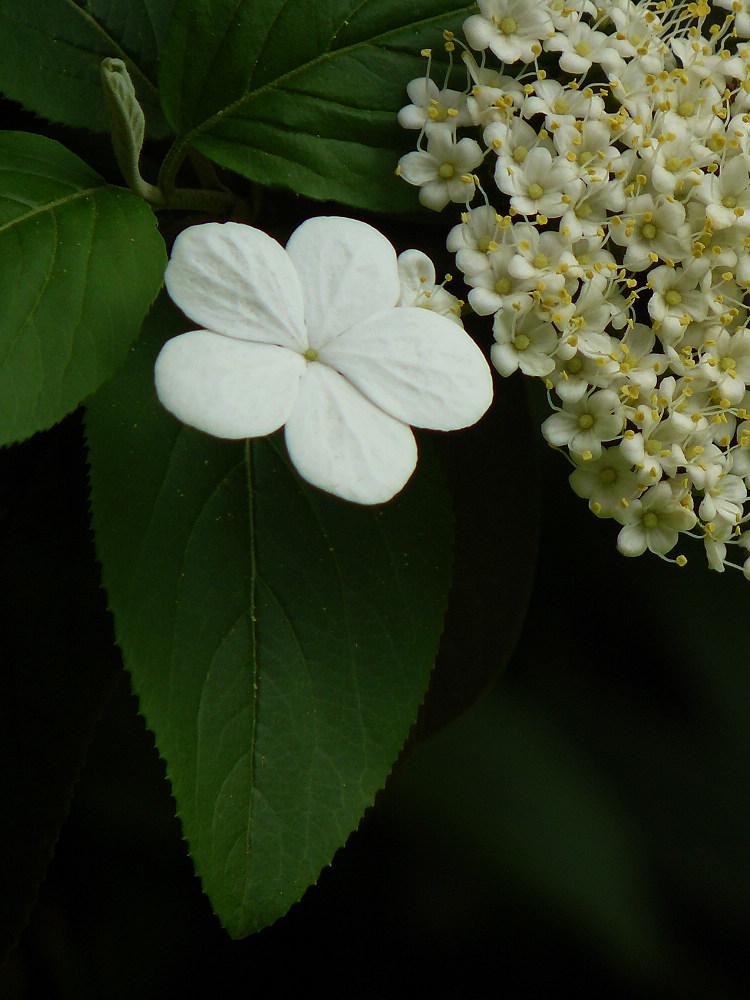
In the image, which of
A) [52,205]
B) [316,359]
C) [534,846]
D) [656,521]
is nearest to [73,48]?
[52,205]

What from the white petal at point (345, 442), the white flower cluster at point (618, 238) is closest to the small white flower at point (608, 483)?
the white flower cluster at point (618, 238)

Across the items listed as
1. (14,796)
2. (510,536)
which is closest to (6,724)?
(14,796)

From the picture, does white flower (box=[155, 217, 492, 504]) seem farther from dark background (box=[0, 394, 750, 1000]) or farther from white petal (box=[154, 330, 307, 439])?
dark background (box=[0, 394, 750, 1000])

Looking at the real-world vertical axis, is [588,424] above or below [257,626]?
above

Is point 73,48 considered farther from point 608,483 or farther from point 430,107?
point 608,483

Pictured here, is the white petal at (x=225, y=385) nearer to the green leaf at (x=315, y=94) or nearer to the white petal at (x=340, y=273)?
the white petal at (x=340, y=273)

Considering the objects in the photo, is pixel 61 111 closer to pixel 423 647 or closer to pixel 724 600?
pixel 423 647
